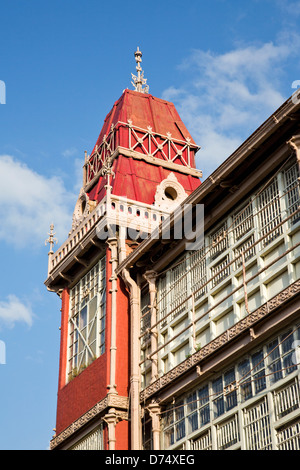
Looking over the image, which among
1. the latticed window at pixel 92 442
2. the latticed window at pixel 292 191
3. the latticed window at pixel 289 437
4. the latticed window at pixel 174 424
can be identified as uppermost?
the latticed window at pixel 292 191

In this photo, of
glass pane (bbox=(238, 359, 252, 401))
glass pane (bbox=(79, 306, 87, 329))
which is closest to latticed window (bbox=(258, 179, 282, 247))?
glass pane (bbox=(238, 359, 252, 401))

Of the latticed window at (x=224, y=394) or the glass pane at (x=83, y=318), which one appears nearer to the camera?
the latticed window at (x=224, y=394)

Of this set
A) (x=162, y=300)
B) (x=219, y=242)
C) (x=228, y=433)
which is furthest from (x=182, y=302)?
(x=228, y=433)

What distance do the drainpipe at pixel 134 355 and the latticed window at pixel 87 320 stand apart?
2011 millimetres

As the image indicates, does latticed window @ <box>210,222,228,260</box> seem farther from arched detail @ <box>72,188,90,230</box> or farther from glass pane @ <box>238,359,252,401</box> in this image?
arched detail @ <box>72,188,90,230</box>

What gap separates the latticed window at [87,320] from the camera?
1469 inches

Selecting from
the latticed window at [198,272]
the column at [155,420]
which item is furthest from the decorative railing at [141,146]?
the column at [155,420]

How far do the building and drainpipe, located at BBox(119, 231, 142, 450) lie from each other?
57mm

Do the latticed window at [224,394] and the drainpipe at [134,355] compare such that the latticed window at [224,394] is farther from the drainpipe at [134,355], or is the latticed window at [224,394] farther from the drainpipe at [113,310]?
the drainpipe at [113,310]

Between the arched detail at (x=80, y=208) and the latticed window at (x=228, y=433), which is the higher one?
the arched detail at (x=80, y=208)

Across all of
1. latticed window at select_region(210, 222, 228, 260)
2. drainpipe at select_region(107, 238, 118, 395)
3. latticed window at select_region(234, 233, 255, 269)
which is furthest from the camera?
drainpipe at select_region(107, 238, 118, 395)

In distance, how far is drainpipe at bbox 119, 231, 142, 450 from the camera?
32469 millimetres

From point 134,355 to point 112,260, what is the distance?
16.0 ft
